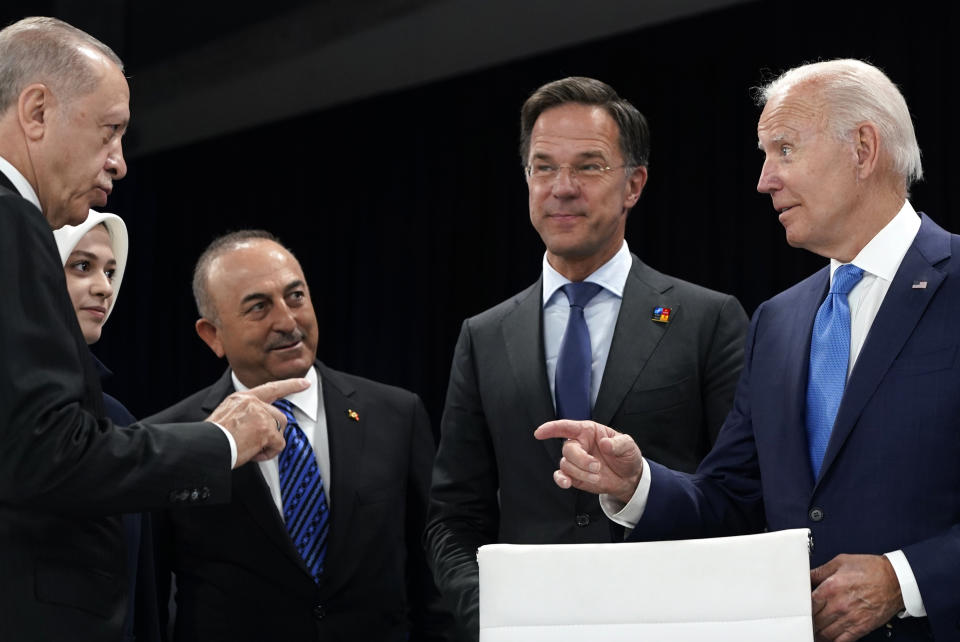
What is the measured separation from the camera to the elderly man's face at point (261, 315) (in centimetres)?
332

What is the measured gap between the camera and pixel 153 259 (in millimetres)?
7953

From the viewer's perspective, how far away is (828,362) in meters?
2.18

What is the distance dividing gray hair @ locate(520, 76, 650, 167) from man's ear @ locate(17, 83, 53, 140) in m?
1.13

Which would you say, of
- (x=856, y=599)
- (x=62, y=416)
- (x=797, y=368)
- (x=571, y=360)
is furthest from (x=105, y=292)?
(x=856, y=599)

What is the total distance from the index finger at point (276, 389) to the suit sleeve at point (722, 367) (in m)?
0.87

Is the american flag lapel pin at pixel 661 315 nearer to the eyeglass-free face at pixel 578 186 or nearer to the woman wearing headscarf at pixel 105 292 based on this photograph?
the eyeglass-free face at pixel 578 186

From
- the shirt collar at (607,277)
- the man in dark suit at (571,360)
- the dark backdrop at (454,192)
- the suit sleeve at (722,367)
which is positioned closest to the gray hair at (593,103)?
the man in dark suit at (571,360)

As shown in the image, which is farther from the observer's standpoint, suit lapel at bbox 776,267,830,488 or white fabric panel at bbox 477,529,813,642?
suit lapel at bbox 776,267,830,488

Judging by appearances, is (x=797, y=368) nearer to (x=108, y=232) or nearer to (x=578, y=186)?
(x=578, y=186)

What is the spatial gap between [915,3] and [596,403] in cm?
351

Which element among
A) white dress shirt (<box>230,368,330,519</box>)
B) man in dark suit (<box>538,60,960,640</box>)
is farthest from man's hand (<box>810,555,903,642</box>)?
white dress shirt (<box>230,368,330,519</box>)

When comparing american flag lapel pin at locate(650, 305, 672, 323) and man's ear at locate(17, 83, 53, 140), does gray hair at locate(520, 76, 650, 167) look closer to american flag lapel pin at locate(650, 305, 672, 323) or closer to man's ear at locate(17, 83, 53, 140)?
american flag lapel pin at locate(650, 305, 672, 323)

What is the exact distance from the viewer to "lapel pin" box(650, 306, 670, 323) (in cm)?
264

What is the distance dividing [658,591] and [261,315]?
1.87m
